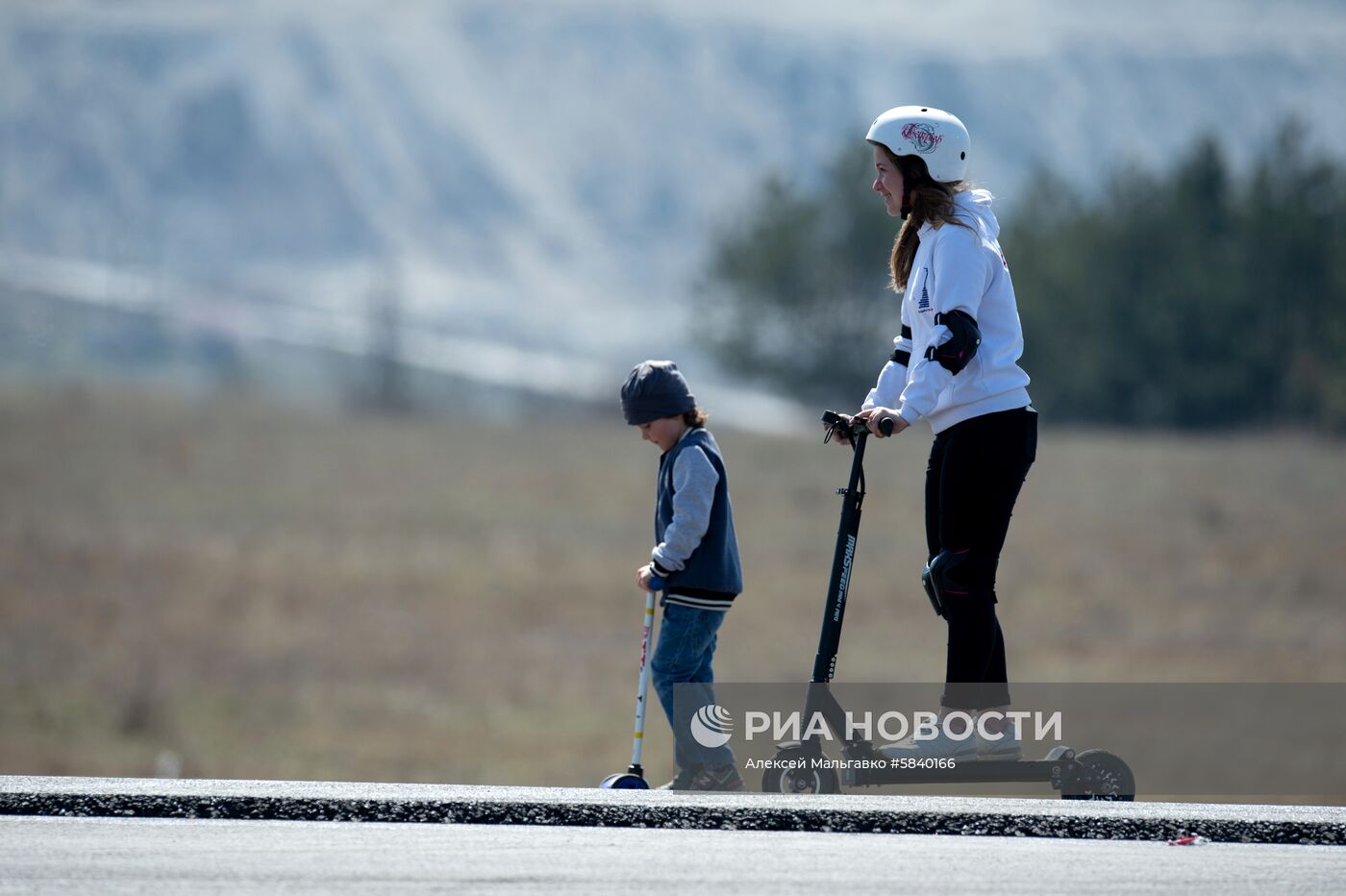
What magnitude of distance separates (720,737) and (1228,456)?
56653mm

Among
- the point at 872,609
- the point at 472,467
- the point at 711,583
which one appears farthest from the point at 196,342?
the point at 711,583

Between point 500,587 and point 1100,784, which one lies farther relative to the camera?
point 500,587

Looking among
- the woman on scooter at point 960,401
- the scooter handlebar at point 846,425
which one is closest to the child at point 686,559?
the scooter handlebar at point 846,425

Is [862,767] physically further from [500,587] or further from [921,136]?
[500,587]

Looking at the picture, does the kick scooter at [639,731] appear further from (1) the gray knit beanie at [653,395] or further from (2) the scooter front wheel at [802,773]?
(1) the gray knit beanie at [653,395]

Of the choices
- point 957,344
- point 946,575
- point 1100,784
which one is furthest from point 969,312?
point 1100,784

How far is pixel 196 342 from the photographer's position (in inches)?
6102

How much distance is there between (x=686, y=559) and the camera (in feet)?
20.6

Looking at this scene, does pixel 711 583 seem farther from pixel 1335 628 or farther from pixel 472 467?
pixel 472 467

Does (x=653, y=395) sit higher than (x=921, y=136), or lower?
lower

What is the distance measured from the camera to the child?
621 cm

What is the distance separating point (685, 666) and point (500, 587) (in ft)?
143

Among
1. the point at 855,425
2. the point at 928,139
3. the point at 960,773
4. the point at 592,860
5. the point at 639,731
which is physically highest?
the point at 928,139

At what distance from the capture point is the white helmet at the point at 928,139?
586 centimetres
